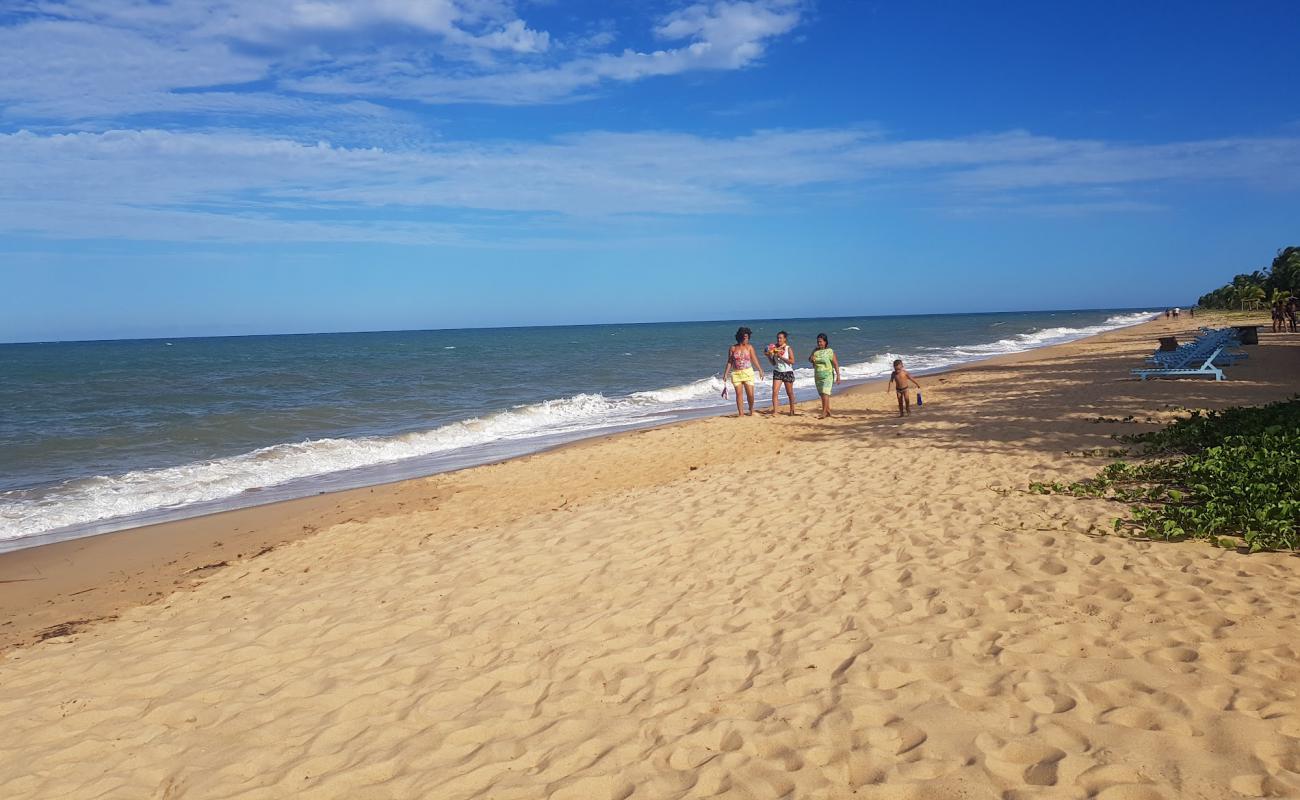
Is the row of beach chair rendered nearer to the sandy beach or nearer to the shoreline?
the sandy beach

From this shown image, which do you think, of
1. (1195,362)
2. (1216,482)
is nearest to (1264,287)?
(1195,362)

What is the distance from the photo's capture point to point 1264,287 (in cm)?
4912

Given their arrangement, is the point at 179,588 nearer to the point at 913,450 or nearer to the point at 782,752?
the point at 782,752

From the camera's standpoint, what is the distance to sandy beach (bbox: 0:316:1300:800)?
339cm

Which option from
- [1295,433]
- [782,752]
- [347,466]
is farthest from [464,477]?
[1295,433]

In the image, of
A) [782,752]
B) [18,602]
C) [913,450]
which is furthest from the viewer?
[913,450]

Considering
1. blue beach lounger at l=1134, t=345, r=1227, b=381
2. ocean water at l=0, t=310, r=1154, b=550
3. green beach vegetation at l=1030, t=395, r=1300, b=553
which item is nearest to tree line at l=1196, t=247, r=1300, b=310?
ocean water at l=0, t=310, r=1154, b=550

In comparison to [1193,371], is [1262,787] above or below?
below

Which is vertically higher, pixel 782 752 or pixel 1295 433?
pixel 1295 433

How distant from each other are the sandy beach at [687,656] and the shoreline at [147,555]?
0.06 metres

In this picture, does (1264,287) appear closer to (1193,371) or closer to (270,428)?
(1193,371)

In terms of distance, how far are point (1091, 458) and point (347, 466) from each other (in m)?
11.5

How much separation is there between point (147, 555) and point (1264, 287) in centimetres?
5949

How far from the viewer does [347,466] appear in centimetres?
1427
